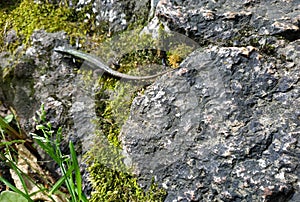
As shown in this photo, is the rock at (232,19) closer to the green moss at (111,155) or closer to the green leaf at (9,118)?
the green moss at (111,155)

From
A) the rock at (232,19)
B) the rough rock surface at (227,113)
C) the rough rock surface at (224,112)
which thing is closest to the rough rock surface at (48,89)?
the rough rock surface at (224,112)

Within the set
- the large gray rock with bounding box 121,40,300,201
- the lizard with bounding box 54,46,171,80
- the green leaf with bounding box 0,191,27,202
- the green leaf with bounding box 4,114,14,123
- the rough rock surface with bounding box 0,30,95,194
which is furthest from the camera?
the green leaf with bounding box 4,114,14,123

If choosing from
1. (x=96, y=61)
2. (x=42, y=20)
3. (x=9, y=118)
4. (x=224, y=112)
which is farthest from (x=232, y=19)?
(x=9, y=118)

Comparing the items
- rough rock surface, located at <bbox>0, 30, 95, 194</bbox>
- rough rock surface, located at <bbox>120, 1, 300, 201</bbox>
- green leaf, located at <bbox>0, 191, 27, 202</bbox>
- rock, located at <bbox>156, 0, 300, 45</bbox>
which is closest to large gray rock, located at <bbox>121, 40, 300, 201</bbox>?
rough rock surface, located at <bbox>120, 1, 300, 201</bbox>

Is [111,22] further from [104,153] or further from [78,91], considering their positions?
[104,153]

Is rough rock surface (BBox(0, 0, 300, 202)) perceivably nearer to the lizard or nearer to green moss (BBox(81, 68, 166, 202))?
green moss (BBox(81, 68, 166, 202))

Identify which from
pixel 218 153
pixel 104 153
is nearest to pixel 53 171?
pixel 104 153
